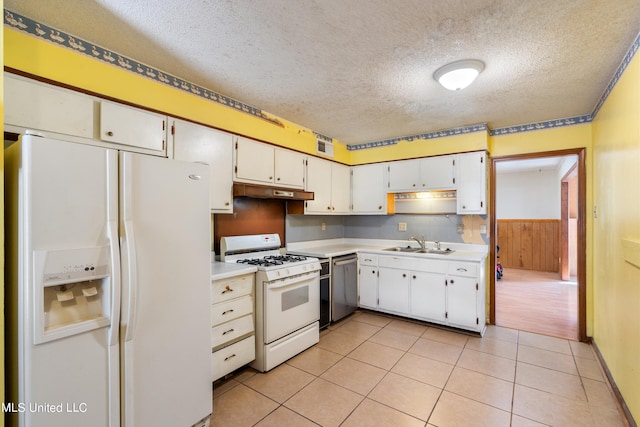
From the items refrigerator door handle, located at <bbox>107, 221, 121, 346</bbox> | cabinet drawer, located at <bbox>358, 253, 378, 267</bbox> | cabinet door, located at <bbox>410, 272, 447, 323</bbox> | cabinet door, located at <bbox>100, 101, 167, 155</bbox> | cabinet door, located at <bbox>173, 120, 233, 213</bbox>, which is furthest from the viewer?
cabinet drawer, located at <bbox>358, 253, 378, 267</bbox>

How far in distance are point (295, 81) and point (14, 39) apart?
1.71 m

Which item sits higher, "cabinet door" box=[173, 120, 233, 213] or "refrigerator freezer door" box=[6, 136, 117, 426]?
"cabinet door" box=[173, 120, 233, 213]

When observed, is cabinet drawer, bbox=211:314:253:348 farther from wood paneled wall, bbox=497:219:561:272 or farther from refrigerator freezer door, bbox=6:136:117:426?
wood paneled wall, bbox=497:219:561:272

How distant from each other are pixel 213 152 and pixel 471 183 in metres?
2.95

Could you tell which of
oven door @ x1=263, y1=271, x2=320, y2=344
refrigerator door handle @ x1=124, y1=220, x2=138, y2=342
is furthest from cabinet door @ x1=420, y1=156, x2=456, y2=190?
refrigerator door handle @ x1=124, y1=220, x2=138, y2=342

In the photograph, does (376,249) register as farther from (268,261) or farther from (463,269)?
(268,261)

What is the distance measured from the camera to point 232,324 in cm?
242

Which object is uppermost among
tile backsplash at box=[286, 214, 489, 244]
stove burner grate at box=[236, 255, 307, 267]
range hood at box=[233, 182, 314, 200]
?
range hood at box=[233, 182, 314, 200]

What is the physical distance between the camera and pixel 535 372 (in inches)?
101

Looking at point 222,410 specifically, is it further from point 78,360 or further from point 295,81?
point 295,81

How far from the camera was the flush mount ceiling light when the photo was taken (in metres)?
2.13

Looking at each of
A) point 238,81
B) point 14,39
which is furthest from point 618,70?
point 14,39

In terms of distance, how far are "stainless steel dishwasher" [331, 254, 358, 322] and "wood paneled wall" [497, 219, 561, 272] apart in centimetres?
528

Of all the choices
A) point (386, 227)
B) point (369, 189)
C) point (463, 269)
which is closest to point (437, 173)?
point (369, 189)
